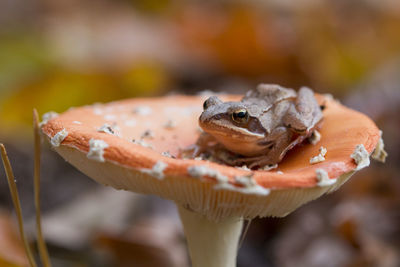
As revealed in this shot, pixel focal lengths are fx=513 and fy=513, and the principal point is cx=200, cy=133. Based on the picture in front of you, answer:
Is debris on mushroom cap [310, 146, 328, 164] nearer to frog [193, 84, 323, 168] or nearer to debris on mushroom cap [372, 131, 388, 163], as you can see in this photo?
frog [193, 84, 323, 168]

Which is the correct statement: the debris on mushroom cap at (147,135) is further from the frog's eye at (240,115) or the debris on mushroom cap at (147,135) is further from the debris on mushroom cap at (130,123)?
the frog's eye at (240,115)

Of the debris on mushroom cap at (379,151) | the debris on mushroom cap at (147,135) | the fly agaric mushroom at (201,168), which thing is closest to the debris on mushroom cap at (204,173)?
the fly agaric mushroom at (201,168)

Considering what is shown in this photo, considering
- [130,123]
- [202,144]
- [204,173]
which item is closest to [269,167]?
[202,144]

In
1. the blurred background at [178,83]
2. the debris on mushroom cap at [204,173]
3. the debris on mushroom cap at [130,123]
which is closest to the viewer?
the debris on mushroom cap at [204,173]

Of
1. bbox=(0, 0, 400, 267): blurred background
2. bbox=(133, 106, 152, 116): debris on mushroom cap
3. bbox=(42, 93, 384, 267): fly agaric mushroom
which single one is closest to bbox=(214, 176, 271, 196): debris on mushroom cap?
bbox=(42, 93, 384, 267): fly agaric mushroom

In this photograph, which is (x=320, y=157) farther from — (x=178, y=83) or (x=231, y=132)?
(x=178, y=83)

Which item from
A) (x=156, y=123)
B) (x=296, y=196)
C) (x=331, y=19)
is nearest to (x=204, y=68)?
(x=331, y=19)

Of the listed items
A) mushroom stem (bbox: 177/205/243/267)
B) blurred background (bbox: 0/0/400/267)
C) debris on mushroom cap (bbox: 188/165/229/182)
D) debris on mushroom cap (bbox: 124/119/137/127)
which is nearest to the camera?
debris on mushroom cap (bbox: 188/165/229/182)
